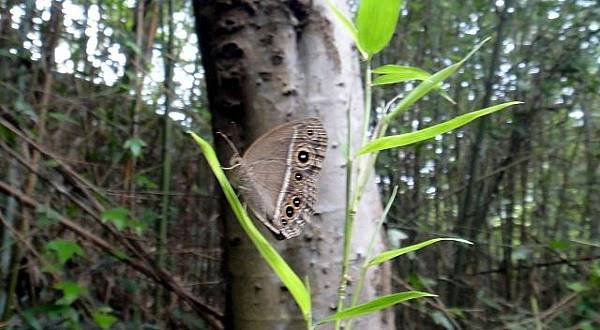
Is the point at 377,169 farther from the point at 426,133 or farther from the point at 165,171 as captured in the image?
the point at 426,133

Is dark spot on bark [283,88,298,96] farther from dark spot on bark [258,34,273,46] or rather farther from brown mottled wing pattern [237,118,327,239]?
brown mottled wing pattern [237,118,327,239]


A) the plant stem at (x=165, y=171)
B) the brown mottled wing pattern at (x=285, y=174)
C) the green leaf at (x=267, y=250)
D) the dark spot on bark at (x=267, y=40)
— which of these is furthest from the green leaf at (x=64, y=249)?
the green leaf at (x=267, y=250)

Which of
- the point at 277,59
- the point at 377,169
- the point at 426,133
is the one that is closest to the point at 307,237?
the point at 277,59

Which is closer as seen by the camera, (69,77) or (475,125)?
(69,77)

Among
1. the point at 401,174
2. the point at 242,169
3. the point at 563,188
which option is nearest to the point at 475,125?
the point at 401,174

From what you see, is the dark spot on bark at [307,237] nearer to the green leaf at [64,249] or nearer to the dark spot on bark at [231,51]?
the dark spot on bark at [231,51]

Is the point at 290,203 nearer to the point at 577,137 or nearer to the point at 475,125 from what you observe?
the point at 475,125
